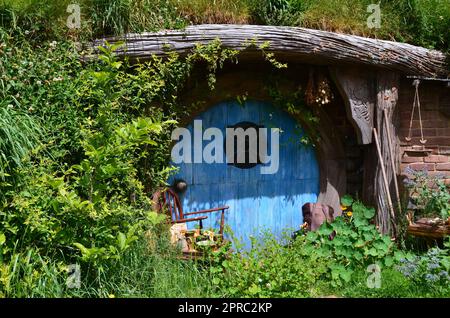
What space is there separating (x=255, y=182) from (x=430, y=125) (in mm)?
2068

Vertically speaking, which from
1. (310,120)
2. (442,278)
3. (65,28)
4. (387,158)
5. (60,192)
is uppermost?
(65,28)

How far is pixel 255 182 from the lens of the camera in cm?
646

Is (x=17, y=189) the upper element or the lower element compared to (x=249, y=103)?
lower

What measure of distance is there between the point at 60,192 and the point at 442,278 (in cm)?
314

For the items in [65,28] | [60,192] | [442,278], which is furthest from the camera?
[65,28]

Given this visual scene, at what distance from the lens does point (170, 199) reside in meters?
6.00

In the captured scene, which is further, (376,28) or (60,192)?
(376,28)

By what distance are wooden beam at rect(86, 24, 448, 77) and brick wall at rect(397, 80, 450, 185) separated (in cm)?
25

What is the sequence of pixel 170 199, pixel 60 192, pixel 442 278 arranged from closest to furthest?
1. pixel 60 192
2. pixel 442 278
3. pixel 170 199

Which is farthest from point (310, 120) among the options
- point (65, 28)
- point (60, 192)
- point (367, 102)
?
point (60, 192)

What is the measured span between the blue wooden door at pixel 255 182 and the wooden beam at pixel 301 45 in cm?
80

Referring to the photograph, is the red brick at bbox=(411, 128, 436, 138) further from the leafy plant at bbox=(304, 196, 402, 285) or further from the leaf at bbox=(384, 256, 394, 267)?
the leaf at bbox=(384, 256, 394, 267)

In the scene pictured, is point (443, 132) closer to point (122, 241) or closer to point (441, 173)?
point (441, 173)

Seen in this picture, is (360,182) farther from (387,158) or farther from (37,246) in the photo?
(37,246)
